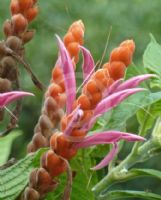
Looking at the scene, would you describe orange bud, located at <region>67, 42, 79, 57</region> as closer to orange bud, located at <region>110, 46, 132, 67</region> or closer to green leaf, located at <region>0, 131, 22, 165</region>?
orange bud, located at <region>110, 46, 132, 67</region>

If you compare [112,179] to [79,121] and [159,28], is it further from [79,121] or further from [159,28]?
[159,28]

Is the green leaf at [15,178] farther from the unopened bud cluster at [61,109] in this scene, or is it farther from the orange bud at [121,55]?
the orange bud at [121,55]

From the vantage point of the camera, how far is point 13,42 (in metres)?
0.57

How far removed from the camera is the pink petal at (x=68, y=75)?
50cm

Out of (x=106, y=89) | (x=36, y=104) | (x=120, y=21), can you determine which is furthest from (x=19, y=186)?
(x=120, y=21)

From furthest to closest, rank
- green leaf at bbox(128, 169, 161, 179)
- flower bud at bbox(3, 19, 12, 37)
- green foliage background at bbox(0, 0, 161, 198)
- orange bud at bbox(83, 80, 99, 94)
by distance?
green foliage background at bbox(0, 0, 161, 198), green leaf at bbox(128, 169, 161, 179), flower bud at bbox(3, 19, 12, 37), orange bud at bbox(83, 80, 99, 94)

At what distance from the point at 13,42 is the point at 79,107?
0.36ft

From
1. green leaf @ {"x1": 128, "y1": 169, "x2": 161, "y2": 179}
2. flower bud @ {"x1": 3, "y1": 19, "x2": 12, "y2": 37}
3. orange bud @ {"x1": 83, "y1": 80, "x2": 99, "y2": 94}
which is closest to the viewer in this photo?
orange bud @ {"x1": 83, "y1": 80, "x2": 99, "y2": 94}

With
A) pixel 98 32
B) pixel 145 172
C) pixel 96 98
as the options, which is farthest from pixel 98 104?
pixel 98 32

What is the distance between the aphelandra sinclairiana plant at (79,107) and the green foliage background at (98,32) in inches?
55.3

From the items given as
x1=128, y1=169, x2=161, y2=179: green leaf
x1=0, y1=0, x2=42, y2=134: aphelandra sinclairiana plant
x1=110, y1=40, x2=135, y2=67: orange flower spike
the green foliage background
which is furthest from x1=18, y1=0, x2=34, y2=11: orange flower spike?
the green foliage background

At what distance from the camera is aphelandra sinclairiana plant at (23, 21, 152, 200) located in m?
0.48

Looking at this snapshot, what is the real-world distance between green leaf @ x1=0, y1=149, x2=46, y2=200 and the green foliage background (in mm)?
1349

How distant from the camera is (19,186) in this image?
57 centimetres
